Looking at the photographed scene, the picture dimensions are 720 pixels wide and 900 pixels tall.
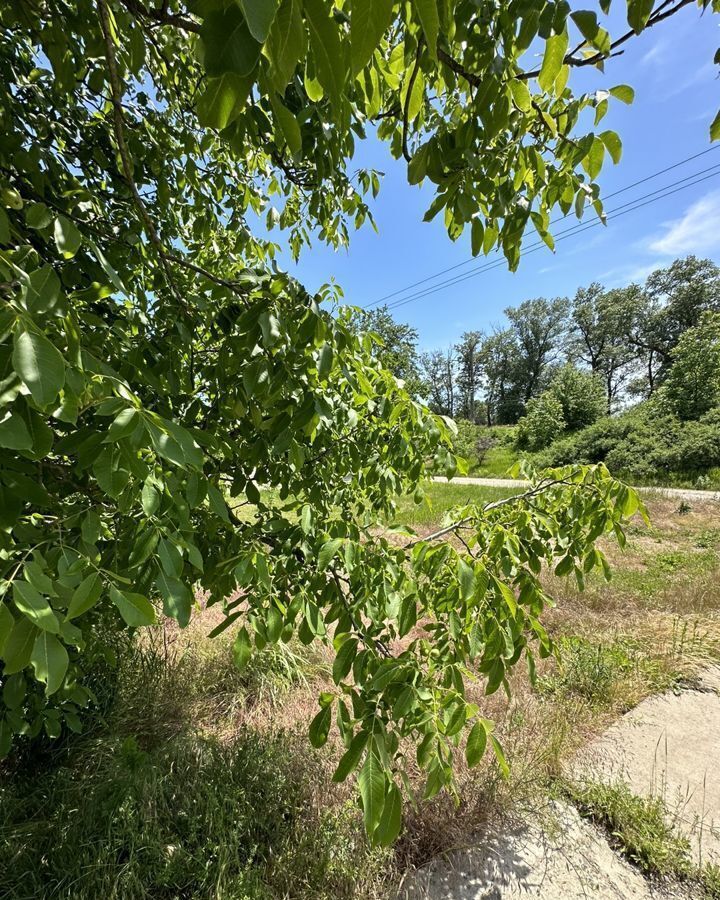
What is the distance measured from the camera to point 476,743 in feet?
3.16

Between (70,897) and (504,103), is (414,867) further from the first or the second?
(504,103)

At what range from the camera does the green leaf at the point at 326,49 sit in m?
0.44

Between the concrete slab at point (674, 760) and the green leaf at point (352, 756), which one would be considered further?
the concrete slab at point (674, 760)

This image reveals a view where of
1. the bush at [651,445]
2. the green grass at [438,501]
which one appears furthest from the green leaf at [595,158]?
the bush at [651,445]

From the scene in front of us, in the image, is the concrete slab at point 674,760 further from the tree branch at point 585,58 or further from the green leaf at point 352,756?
the tree branch at point 585,58

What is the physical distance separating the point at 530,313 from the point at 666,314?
1372cm

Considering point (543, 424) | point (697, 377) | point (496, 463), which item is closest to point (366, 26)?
point (697, 377)

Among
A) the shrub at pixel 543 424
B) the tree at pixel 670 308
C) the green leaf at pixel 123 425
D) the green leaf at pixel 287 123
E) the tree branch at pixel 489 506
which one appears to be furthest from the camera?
the tree at pixel 670 308

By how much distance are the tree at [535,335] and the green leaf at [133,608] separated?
44.5 meters

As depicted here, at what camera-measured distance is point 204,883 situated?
1.52 meters

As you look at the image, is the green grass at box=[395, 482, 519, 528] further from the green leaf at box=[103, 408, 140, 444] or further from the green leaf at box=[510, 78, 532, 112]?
the green leaf at box=[103, 408, 140, 444]

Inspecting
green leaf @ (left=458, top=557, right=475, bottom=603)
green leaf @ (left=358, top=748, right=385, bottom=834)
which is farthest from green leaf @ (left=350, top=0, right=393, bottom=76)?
green leaf @ (left=358, top=748, right=385, bottom=834)

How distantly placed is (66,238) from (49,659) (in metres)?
0.79

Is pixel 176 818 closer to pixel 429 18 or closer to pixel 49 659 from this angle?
pixel 49 659
